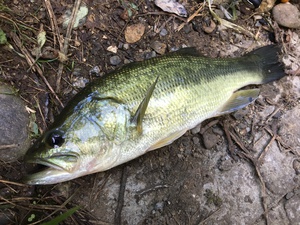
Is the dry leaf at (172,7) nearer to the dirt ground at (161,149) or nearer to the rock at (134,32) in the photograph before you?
the dirt ground at (161,149)

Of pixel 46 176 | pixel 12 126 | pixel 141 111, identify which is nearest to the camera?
pixel 46 176

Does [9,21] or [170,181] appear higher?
[9,21]

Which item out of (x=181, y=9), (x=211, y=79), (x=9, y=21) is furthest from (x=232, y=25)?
(x=9, y=21)

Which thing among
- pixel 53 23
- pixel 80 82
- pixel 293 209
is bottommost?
pixel 293 209

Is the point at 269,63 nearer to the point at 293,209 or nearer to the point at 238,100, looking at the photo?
the point at 238,100

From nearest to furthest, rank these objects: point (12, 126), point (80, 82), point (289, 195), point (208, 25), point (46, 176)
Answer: point (46, 176), point (12, 126), point (80, 82), point (289, 195), point (208, 25)

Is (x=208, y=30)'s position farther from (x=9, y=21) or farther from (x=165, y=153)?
(x=9, y=21)

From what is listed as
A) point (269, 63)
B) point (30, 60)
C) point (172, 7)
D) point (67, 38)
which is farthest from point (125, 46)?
point (269, 63)
